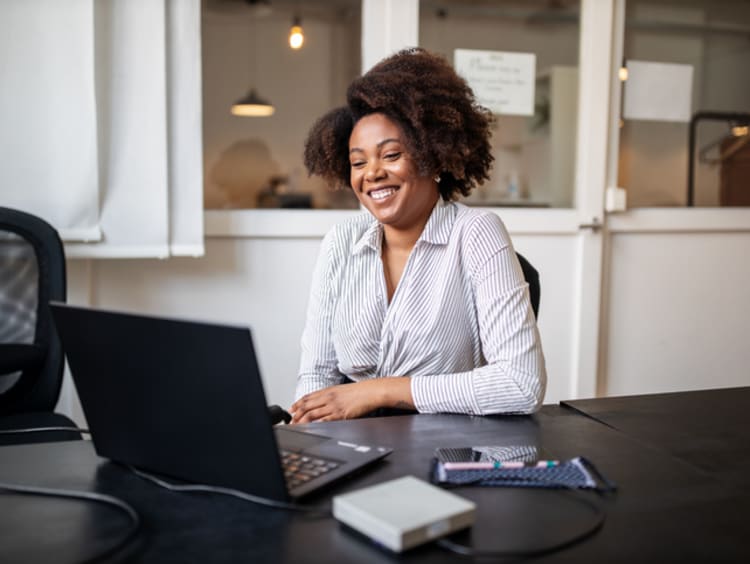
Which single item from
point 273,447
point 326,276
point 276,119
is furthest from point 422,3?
point 276,119

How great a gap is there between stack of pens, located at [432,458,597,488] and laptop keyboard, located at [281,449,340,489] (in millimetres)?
138

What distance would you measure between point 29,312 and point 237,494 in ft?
4.08

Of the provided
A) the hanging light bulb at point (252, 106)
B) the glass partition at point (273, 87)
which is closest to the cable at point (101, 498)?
the glass partition at point (273, 87)

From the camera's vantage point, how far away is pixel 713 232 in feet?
10.8

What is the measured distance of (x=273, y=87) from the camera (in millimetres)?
5730

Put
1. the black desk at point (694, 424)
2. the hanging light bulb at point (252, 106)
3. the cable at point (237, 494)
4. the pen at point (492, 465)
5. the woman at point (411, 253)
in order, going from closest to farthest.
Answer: the cable at point (237, 494)
the pen at point (492, 465)
the black desk at point (694, 424)
the woman at point (411, 253)
the hanging light bulb at point (252, 106)

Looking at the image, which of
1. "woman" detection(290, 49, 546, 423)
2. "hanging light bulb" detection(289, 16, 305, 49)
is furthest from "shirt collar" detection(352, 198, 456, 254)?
Result: "hanging light bulb" detection(289, 16, 305, 49)

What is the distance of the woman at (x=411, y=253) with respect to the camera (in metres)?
1.63

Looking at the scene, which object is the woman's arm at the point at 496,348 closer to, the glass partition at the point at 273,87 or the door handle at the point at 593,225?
the door handle at the point at 593,225

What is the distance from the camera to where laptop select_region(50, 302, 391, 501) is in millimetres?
842

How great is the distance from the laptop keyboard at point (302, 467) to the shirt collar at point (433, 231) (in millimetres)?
748

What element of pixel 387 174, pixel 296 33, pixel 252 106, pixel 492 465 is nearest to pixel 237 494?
pixel 492 465

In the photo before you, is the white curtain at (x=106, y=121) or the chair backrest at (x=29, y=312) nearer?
the chair backrest at (x=29, y=312)

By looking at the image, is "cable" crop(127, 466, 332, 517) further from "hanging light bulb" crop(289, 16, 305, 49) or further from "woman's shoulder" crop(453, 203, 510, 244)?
"hanging light bulb" crop(289, 16, 305, 49)
